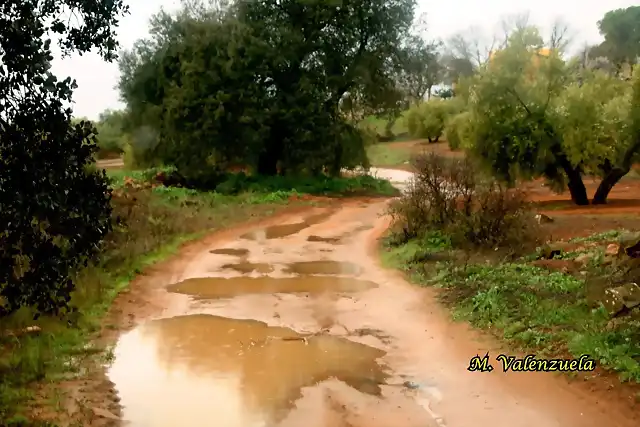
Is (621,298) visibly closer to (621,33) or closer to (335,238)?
(335,238)

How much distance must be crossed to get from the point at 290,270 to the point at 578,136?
1266 cm

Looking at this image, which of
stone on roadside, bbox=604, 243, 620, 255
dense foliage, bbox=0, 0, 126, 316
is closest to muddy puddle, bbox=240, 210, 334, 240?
stone on roadside, bbox=604, 243, 620, 255

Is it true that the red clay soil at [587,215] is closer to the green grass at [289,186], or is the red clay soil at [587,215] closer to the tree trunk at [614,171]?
the tree trunk at [614,171]

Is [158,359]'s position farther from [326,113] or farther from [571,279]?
[326,113]

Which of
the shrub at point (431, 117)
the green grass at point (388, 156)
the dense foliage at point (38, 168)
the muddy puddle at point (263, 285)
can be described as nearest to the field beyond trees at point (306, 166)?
the dense foliage at point (38, 168)

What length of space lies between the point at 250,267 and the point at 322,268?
5.25 feet

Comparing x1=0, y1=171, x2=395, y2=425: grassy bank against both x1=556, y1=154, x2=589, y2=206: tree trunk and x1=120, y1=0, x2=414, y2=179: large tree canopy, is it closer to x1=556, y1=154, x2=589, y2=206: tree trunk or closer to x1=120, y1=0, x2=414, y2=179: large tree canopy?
x1=120, y1=0, x2=414, y2=179: large tree canopy

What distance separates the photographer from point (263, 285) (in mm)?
12281

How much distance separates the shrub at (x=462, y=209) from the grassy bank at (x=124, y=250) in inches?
244

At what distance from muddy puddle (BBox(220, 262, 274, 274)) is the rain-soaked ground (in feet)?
0.96

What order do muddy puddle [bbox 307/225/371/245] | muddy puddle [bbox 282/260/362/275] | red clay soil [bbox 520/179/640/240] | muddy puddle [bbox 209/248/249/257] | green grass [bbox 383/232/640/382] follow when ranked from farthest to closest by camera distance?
muddy puddle [bbox 307/225/371/245], muddy puddle [bbox 209/248/249/257], red clay soil [bbox 520/179/640/240], muddy puddle [bbox 282/260/362/275], green grass [bbox 383/232/640/382]

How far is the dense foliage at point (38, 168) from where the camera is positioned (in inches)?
190

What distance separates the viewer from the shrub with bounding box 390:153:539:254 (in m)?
13.7

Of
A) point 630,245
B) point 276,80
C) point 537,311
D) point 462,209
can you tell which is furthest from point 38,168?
point 276,80
